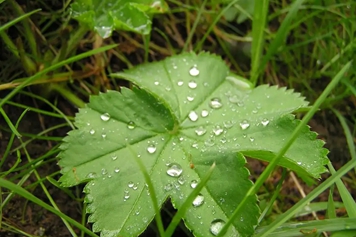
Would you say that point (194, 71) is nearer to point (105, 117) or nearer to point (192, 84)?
point (192, 84)

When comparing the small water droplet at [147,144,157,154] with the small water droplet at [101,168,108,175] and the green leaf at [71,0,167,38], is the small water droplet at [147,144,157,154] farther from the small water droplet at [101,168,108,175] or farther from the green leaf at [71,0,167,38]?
the green leaf at [71,0,167,38]

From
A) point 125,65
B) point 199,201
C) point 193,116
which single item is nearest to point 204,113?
point 193,116

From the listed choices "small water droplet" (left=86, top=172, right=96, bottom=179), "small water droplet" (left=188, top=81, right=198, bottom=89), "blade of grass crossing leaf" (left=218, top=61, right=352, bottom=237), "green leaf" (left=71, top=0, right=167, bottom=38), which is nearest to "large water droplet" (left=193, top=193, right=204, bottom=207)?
"blade of grass crossing leaf" (left=218, top=61, right=352, bottom=237)

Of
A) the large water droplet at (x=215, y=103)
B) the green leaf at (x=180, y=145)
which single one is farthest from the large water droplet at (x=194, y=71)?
the large water droplet at (x=215, y=103)

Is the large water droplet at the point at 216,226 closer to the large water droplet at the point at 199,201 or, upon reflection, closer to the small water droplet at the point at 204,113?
the large water droplet at the point at 199,201

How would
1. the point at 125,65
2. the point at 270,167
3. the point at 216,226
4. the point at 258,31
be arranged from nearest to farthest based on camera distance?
the point at 270,167
the point at 216,226
the point at 258,31
the point at 125,65

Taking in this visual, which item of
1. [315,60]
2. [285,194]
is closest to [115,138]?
[285,194]
